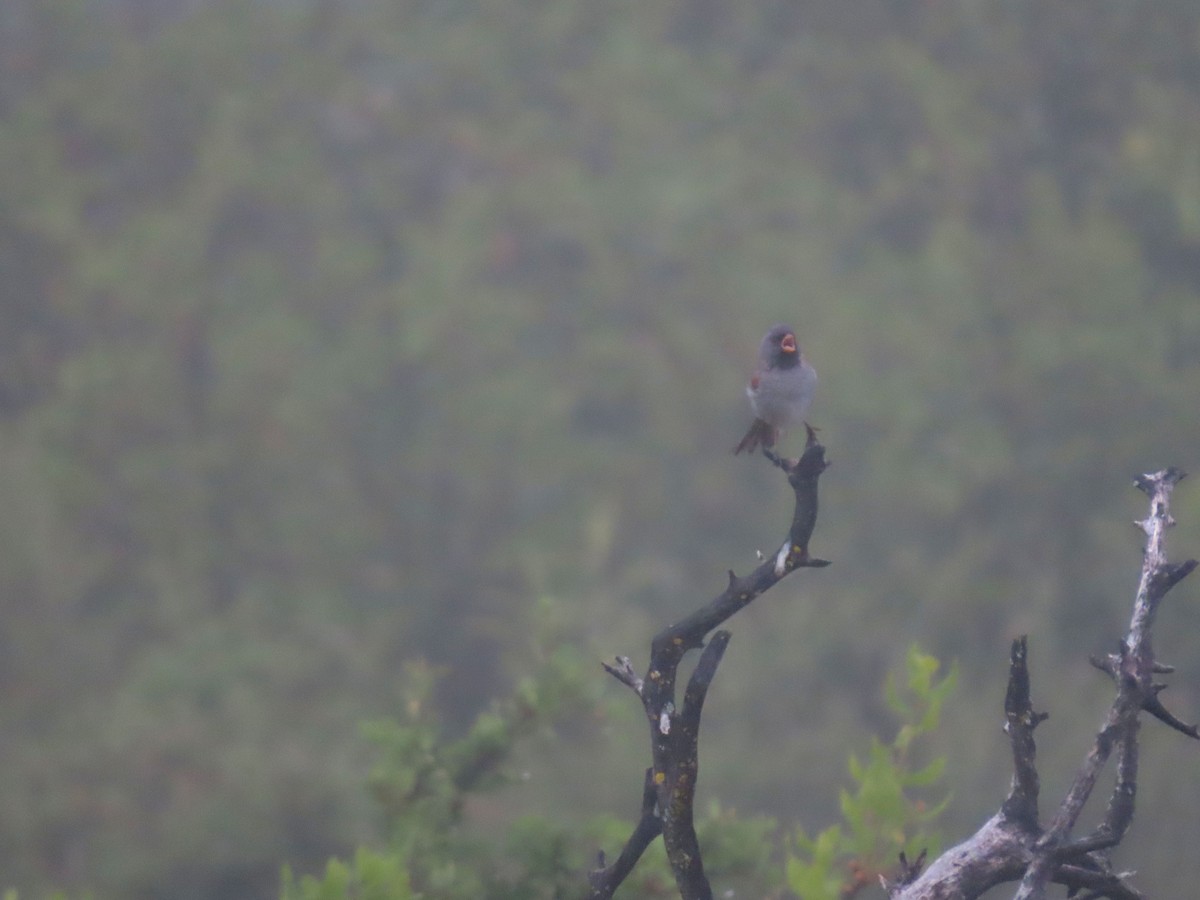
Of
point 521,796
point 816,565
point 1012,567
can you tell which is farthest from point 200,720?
point 816,565

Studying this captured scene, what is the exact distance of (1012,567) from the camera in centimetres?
1023

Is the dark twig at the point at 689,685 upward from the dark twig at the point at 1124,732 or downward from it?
upward

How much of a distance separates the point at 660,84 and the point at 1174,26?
13.7ft

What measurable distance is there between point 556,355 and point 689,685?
9.61 m

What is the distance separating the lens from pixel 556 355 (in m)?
11.7

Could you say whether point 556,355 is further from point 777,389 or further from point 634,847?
point 634,847

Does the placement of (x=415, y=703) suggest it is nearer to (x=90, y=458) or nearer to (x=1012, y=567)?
(x=1012, y=567)

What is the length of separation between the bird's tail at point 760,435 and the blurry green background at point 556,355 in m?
5.97

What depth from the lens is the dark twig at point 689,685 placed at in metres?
2.27

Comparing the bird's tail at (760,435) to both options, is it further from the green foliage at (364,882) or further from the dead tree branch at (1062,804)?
the green foliage at (364,882)

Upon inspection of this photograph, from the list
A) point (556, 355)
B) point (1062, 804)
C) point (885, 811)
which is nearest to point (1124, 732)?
point (1062, 804)

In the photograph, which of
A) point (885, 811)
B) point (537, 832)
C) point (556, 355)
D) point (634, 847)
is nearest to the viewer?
point (634, 847)

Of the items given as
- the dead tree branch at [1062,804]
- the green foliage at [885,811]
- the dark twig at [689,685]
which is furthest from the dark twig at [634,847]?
the green foliage at [885,811]

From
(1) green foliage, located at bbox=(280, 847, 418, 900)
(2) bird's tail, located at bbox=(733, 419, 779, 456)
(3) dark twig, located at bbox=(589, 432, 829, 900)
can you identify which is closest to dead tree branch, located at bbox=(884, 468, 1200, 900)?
(3) dark twig, located at bbox=(589, 432, 829, 900)
